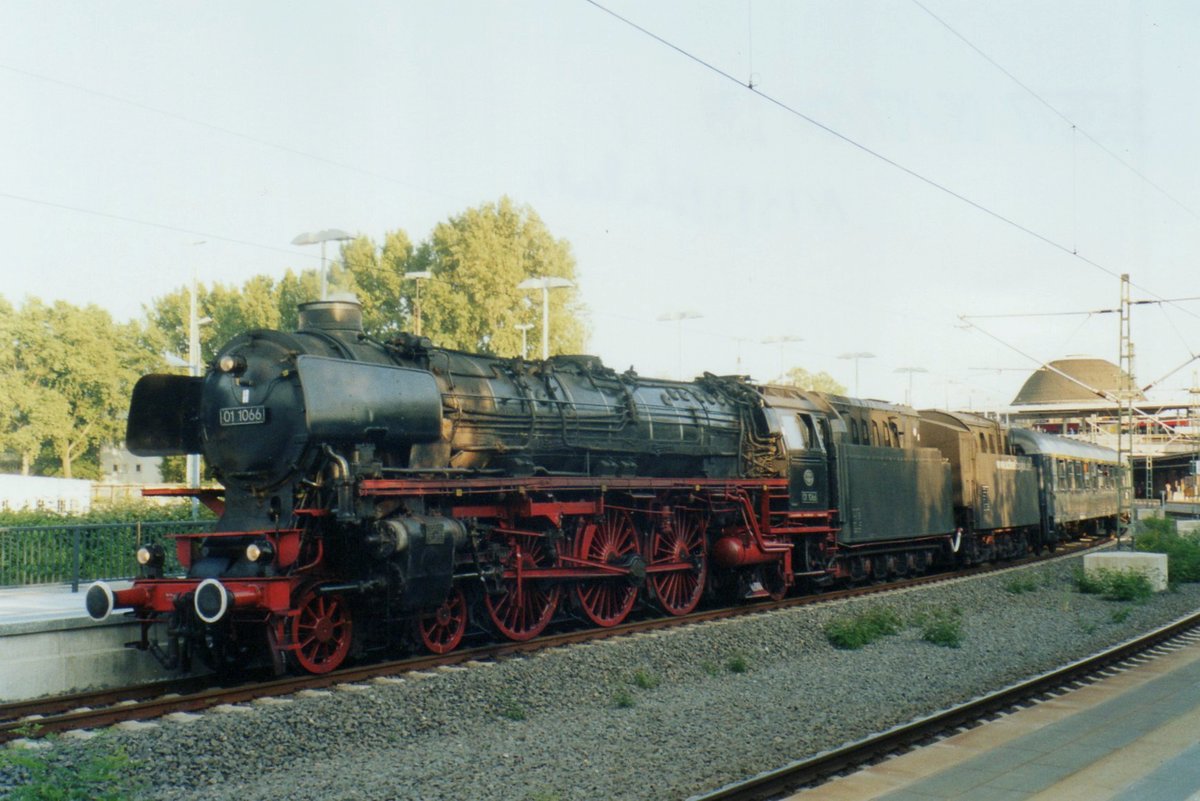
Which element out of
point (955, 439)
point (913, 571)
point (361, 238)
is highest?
point (361, 238)

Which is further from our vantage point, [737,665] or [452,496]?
[452,496]

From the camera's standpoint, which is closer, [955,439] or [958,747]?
[958,747]

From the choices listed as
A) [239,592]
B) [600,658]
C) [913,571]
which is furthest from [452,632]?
[913,571]

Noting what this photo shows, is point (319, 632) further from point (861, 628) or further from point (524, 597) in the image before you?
point (861, 628)

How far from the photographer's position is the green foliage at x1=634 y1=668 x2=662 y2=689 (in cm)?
1089

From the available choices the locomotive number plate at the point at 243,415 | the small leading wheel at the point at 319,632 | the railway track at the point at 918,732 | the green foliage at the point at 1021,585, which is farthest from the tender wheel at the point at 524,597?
the green foliage at the point at 1021,585

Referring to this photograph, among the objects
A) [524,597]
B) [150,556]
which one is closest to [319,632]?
[150,556]

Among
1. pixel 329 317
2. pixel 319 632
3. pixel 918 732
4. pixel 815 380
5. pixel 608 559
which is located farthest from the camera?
pixel 815 380

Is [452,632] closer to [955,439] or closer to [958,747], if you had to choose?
[958,747]

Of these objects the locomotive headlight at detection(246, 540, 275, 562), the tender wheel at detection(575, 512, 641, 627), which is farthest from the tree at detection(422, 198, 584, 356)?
the locomotive headlight at detection(246, 540, 275, 562)

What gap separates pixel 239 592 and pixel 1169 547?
68.5 feet

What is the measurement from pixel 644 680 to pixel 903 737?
3.01 m

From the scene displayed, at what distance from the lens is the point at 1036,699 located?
34.3 feet

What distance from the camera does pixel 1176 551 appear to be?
76.1 feet
